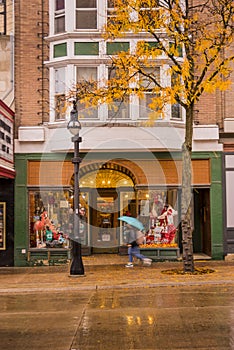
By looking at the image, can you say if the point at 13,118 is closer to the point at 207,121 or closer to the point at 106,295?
the point at 207,121

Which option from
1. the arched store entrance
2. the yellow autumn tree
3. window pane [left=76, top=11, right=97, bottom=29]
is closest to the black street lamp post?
the yellow autumn tree

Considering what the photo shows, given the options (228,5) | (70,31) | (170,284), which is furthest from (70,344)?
(70,31)

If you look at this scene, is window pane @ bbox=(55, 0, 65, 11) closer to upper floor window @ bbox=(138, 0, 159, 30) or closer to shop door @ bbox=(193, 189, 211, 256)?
upper floor window @ bbox=(138, 0, 159, 30)

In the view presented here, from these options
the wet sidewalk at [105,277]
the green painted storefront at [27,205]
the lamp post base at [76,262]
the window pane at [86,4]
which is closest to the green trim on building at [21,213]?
the green painted storefront at [27,205]

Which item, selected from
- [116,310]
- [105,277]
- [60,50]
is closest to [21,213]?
[105,277]

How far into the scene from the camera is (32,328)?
9.87m

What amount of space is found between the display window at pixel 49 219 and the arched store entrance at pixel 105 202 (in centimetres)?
175

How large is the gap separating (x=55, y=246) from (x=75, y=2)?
26.9 feet

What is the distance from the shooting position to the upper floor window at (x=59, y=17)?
63.5 feet

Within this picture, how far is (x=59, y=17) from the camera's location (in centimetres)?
1941

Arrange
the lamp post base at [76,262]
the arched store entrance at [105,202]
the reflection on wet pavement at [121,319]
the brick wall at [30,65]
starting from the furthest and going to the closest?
the arched store entrance at [105,202] → the brick wall at [30,65] → the lamp post base at [76,262] → the reflection on wet pavement at [121,319]

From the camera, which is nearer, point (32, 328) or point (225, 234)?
point (32, 328)

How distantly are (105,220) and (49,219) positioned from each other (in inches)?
128

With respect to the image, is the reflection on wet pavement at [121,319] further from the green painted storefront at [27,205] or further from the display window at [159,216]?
the display window at [159,216]
